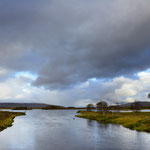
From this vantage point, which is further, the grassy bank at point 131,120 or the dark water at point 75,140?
the grassy bank at point 131,120

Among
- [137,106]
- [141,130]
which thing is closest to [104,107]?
[137,106]

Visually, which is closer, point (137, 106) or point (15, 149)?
point (15, 149)

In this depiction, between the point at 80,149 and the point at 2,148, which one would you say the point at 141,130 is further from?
the point at 2,148

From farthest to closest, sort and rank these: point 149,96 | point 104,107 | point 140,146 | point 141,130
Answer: point 104,107
point 149,96
point 141,130
point 140,146

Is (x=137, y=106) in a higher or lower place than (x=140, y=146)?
higher

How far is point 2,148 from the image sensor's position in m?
34.6

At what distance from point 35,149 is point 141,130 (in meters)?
35.1

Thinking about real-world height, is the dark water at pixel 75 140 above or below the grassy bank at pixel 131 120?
below

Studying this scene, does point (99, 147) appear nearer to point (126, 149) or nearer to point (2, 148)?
point (126, 149)

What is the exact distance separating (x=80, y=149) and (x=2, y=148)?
1425 cm

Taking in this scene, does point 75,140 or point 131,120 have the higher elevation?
point 131,120

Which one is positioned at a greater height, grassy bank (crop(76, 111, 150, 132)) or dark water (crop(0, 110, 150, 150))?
grassy bank (crop(76, 111, 150, 132))

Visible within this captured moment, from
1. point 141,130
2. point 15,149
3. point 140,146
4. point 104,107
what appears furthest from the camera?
point 104,107

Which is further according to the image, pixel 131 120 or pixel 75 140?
pixel 131 120
